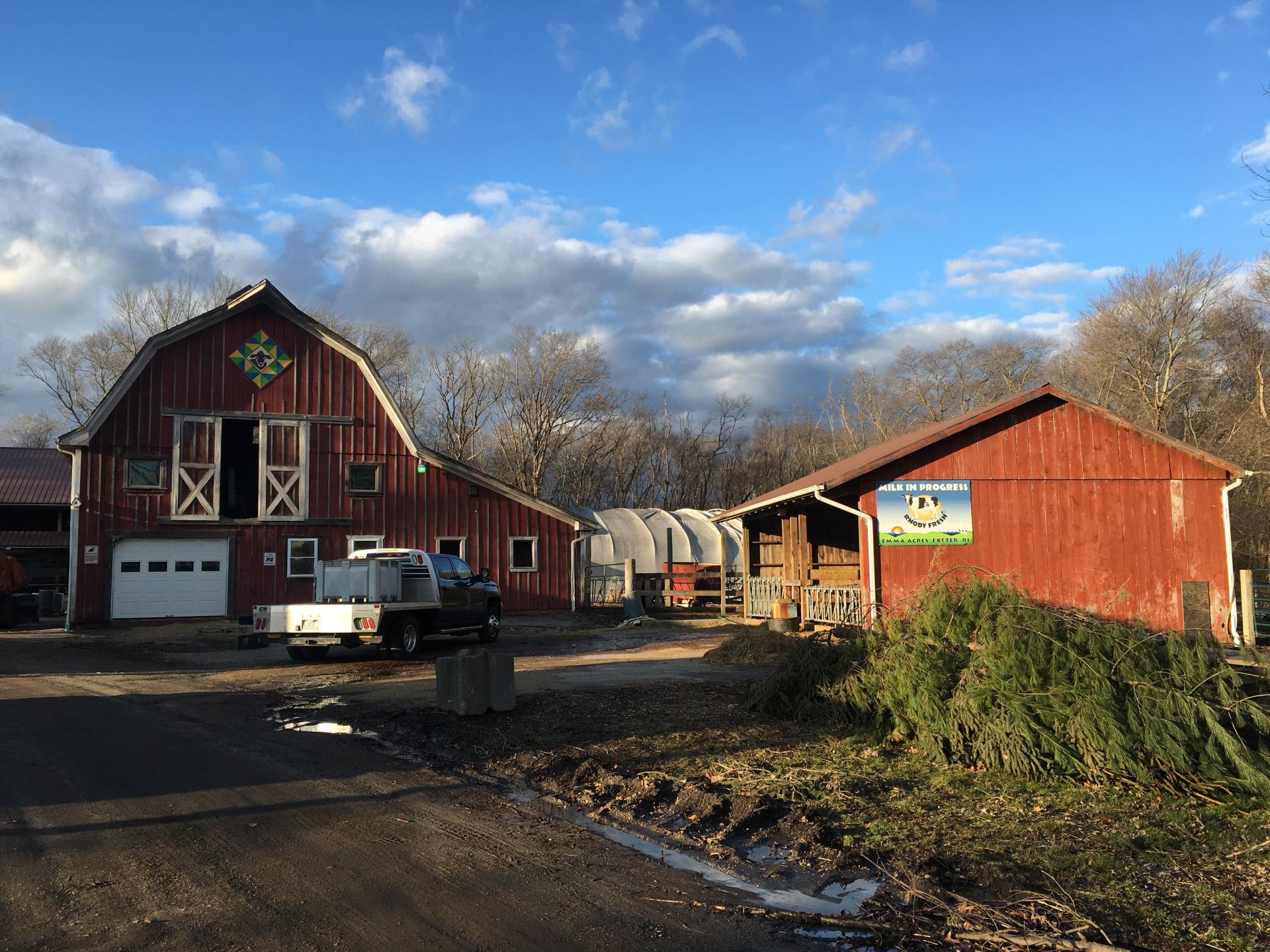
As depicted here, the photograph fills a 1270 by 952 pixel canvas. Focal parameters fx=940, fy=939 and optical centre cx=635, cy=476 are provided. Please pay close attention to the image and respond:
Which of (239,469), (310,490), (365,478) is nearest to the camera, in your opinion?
(310,490)

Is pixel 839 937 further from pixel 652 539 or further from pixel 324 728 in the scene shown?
pixel 652 539

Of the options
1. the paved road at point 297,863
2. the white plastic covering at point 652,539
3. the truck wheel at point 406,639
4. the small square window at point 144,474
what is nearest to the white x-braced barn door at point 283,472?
the small square window at point 144,474

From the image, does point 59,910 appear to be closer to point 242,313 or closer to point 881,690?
point 881,690

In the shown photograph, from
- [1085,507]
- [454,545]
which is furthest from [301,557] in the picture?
[1085,507]

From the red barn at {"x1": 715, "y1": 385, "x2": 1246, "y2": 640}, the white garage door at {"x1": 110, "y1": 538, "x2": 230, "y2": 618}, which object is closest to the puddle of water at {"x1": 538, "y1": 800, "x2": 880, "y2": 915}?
the red barn at {"x1": 715, "y1": 385, "x2": 1246, "y2": 640}

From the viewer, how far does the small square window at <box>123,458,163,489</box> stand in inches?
990

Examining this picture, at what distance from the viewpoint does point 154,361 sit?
25469 mm

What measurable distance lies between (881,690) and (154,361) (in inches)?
910

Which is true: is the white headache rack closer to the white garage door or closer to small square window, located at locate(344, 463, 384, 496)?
small square window, located at locate(344, 463, 384, 496)

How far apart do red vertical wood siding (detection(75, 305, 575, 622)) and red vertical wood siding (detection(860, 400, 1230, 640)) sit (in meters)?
12.3

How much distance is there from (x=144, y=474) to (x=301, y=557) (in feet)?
15.2

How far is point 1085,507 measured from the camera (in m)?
20.2

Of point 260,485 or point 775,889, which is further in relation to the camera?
point 260,485

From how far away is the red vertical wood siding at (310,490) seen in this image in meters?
24.9
